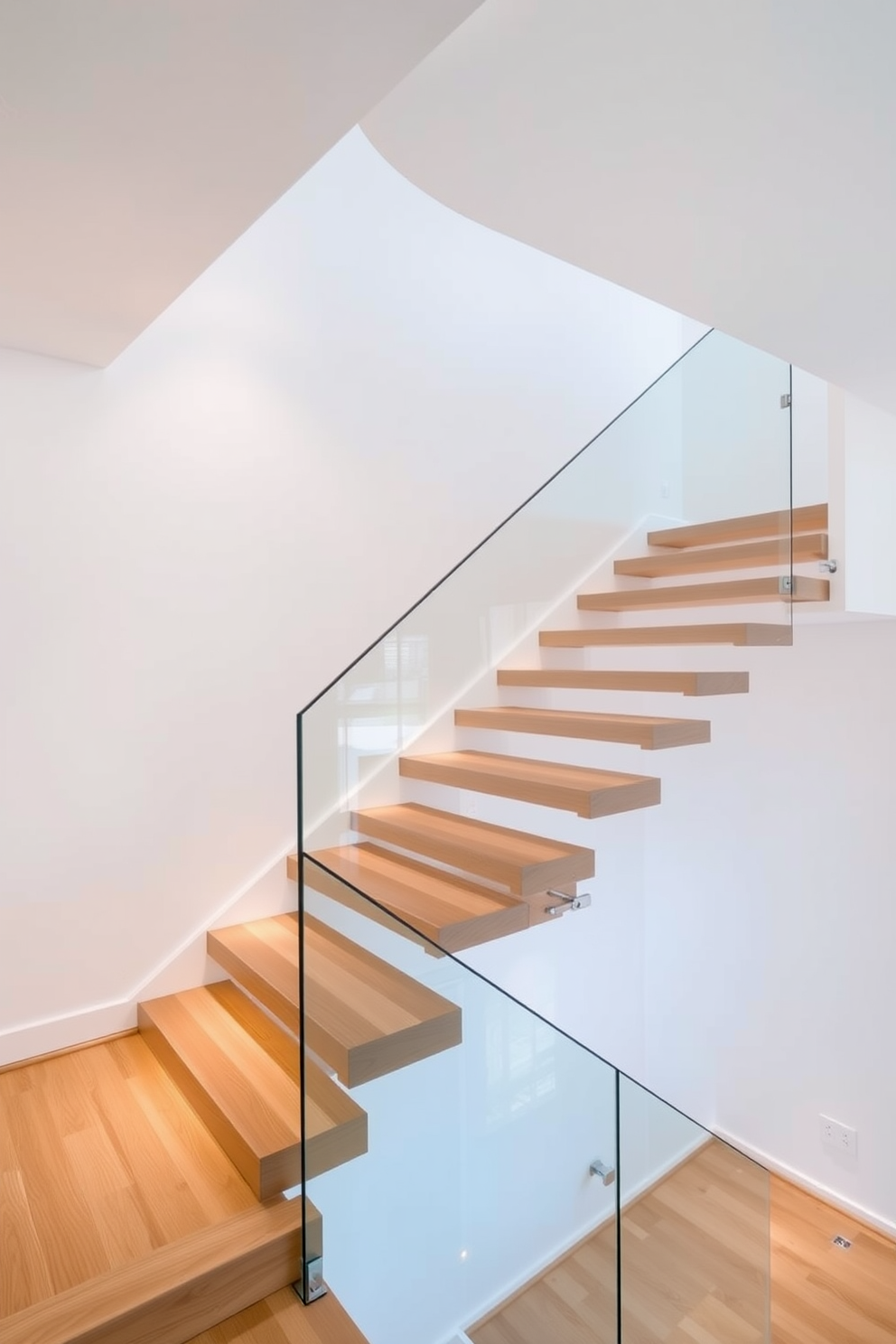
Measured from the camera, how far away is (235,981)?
2666 millimetres

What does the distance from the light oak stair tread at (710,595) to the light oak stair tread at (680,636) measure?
0.37 feet

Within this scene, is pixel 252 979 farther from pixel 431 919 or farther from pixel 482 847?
pixel 482 847

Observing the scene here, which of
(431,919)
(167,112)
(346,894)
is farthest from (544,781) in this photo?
(167,112)

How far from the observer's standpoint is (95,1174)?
196 centimetres

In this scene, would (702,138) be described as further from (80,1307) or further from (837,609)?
(80,1307)

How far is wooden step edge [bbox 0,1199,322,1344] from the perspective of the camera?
1532 mm

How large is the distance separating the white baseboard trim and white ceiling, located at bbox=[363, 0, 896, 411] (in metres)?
3.46

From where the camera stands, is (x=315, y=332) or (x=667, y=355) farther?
(x=667, y=355)

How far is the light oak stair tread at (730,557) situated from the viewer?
2.98 metres

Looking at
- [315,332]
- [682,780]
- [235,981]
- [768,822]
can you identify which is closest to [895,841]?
[768,822]

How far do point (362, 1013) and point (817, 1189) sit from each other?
3304mm

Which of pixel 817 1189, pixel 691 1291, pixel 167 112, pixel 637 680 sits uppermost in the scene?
pixel 167 112

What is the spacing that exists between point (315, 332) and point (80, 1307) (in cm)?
309

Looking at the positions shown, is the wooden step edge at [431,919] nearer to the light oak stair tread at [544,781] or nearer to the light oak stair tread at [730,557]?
the light oak stair tread at [544,781]
